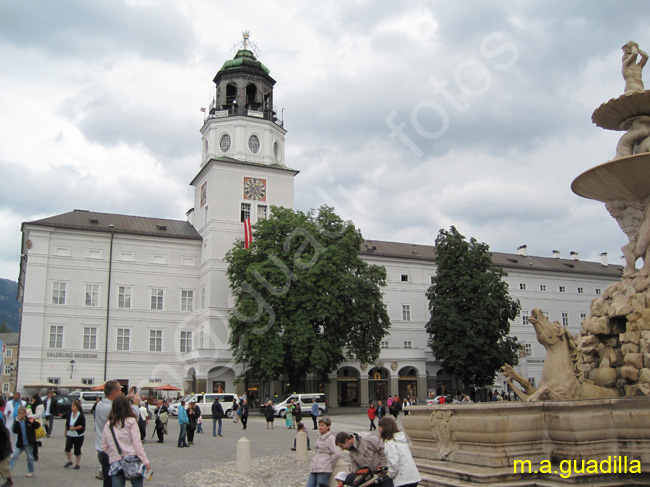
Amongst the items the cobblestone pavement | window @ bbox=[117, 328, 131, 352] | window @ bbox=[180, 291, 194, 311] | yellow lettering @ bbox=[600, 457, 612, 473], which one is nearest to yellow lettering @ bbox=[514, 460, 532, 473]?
yellow lettering @ bbox=[600, 457, 612, 473]

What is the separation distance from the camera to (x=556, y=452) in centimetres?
953

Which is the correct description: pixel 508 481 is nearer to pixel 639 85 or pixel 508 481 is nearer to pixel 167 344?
pixel 639 85

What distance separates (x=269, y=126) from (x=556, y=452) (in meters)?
47.7

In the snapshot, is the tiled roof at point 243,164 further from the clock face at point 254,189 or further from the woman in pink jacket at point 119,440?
the woman in pink jacket at point 119,440

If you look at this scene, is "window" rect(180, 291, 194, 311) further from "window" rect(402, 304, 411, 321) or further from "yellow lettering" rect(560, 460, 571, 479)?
"yellow lettering" rect(560, 460, 571, 479)

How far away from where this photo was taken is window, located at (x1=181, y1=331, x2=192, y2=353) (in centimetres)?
5053

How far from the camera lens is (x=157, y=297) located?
51.1 metres

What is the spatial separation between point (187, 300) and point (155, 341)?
419 cm

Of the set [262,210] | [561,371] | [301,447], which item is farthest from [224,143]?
[561,371]

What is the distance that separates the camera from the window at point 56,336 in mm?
46812

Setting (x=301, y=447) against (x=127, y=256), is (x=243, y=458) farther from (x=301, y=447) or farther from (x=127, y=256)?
Answer: (x=127, y=256)

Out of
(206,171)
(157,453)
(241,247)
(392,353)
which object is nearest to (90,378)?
(241,247)

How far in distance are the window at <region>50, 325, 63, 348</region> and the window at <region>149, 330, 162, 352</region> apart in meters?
6.53

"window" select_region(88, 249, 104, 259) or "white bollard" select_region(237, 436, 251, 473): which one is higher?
"window" select_region(88, 249, 104, 259)
